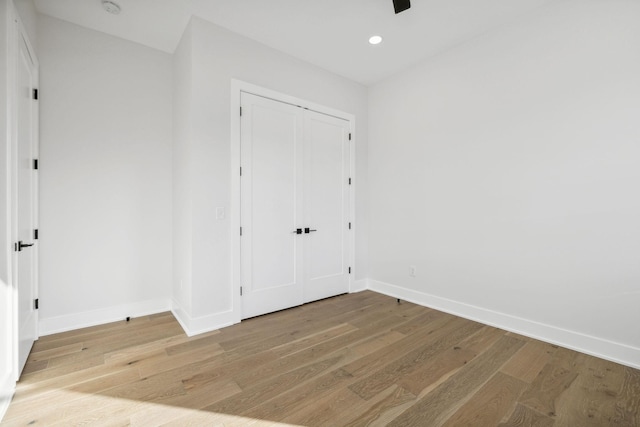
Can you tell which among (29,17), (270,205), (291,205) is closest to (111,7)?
(29,17)

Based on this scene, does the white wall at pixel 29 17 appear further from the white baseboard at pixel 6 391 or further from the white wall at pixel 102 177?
the white baseboard at pixel 6 391

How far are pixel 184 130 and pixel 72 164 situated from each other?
111cm

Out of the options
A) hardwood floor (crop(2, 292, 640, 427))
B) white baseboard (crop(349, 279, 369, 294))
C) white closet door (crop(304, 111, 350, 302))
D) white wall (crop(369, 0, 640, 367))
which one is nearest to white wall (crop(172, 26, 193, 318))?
hardwood floor (crop(2, 292, 640, 427))

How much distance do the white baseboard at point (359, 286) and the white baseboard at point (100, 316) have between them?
7.59 feet

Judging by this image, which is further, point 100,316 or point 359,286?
point 359,286

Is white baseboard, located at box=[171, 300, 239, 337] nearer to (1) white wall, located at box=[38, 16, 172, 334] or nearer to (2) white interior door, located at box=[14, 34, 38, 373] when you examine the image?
(1) white wall, located at box=[38, 16, 172, 334]

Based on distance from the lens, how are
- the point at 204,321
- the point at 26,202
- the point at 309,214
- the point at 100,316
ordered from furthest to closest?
the point at 309,214
the point at 100,316
the point at 204,321
the point at 26,202

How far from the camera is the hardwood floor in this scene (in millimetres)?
1641

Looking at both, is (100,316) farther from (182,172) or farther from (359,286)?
(359,286)

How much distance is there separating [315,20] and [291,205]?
6.24ft

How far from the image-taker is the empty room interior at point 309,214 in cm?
186

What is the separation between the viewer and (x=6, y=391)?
1703 mm

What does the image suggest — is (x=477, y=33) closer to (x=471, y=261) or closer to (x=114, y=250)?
(x=471, y=261)

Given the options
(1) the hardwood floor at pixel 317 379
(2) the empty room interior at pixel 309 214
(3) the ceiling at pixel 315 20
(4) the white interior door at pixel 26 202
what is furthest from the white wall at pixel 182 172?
(4) the white interior door at pixel 26 202
